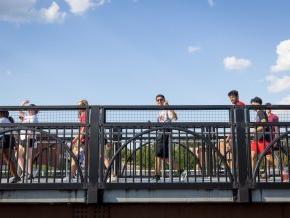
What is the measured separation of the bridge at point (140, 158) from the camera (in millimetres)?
7164

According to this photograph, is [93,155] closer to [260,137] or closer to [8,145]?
[8,145]

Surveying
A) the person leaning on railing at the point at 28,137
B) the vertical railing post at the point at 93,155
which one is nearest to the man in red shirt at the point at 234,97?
the vertical railing post at the point at 93,155

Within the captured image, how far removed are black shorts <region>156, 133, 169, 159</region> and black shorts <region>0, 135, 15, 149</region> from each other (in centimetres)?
254

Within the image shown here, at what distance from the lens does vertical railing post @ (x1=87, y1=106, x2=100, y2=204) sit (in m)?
7.13

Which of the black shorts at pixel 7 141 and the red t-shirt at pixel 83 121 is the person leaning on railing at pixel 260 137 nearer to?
the red t-shirt at pixel 83 121

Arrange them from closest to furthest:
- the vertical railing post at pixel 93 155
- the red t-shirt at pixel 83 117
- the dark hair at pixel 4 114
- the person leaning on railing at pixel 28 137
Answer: the vertical railing post at pixel 93 155 < the person leaning on railing at pixel 28 137 < the dark hair at pixel 4 114 < the red t-shirt at pixel 83 117

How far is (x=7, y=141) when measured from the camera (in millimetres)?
7664

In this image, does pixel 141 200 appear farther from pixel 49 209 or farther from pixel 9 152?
pixel 9 152

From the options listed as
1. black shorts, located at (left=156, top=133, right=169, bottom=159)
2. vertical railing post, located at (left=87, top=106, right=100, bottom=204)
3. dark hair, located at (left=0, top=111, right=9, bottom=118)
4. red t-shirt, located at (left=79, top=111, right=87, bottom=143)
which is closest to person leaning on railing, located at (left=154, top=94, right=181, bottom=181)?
black shorts, located at (left=156, top=133, right=169, bottom=159)

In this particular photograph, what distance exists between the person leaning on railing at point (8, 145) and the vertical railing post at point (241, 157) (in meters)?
3.88

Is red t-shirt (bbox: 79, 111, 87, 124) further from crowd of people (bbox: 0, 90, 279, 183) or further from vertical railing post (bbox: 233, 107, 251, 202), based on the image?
vertical railing post (bbox: 233, 107, 251, 202)

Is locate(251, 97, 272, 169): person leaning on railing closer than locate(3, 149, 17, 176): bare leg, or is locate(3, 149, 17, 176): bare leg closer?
locate(251, 97, 272, 169): person leaning on railing

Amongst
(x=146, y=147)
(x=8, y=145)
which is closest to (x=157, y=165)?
(x=146, y=147)

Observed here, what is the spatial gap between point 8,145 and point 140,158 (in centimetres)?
240
